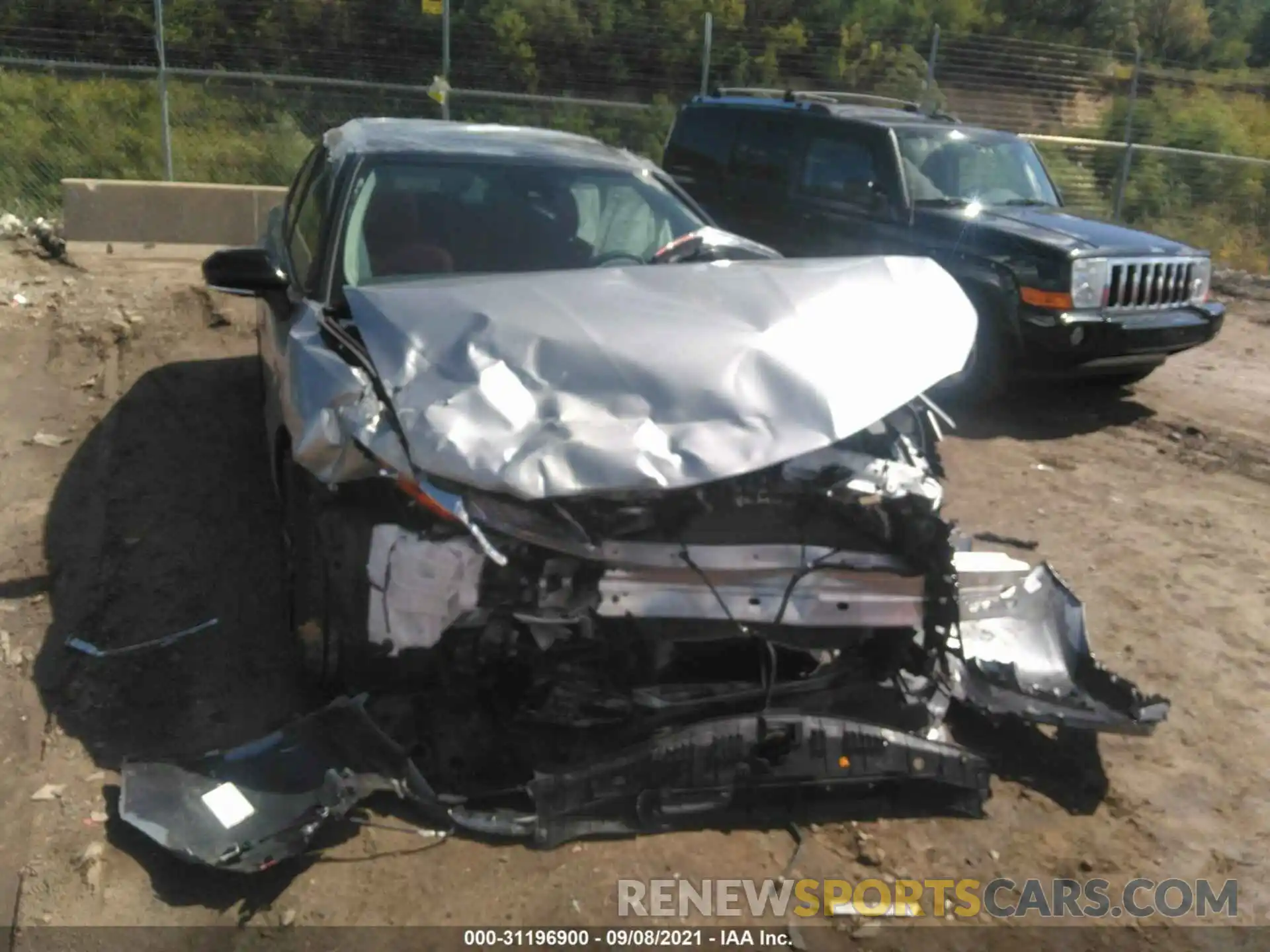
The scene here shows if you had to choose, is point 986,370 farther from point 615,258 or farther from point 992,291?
point 615,258

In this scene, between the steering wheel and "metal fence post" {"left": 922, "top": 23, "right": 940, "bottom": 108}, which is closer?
the steering wheel

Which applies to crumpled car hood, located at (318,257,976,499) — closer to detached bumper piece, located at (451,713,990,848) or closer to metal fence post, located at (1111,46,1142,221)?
detached bumper piece, located at (451,713,990,848)

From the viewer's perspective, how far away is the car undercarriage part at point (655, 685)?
3.20m

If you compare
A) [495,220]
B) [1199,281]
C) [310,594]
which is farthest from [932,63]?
[310,594]

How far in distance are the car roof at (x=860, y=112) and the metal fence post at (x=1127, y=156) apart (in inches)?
262

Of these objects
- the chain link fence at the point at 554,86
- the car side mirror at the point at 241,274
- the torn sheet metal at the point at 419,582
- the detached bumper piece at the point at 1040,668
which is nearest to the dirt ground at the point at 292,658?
the detached bumper piece at the point at 1040,668

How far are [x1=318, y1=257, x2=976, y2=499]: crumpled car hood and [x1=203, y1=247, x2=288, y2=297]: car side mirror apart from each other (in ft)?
2.37

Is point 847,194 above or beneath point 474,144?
beneath

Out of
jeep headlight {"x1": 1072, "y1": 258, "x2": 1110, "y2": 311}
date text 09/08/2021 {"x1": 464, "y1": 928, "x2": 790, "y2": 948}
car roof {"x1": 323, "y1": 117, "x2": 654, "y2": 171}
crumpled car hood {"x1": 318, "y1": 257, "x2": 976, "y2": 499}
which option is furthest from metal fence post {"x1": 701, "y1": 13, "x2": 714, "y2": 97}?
date text 09/08/2021 {"x1": 464, "y1": 928, "x2": 790, "y2": 948}

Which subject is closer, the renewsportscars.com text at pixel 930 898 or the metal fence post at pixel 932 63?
the renewsportscars.com text at pixel 930 898

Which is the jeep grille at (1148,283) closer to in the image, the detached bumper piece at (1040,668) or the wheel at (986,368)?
the wheel at (986,368)

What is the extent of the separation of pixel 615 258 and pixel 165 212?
7.41 meters

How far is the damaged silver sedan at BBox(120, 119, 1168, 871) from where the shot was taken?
3186 millimetres

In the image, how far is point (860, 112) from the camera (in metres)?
8.52
